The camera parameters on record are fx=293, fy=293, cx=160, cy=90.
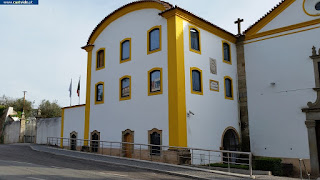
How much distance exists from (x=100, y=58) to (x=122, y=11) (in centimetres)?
388

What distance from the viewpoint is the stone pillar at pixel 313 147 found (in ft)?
54.6

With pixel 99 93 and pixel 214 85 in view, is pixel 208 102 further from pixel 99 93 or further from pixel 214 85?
pixel 99 93

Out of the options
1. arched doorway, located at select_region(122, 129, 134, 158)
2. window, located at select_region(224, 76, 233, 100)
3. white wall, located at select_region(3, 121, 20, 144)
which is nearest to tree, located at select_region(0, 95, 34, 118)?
white wall, located at select_region(3, 121, 20, 144)

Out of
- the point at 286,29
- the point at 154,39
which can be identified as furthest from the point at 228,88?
the point at 154,39

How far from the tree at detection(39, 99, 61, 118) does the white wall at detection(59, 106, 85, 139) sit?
2187 cm

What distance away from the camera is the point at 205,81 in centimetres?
1795

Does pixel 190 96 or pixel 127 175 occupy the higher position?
pixel 190 96

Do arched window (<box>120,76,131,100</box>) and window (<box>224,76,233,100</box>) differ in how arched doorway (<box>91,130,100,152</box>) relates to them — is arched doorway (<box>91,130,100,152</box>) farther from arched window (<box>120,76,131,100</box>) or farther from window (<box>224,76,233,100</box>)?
window (<box>224,76,233,100</box>)

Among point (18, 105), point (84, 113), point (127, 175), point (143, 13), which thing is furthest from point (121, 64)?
point (18, 105)

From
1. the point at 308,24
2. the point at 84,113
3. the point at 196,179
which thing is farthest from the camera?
the point at 84,113

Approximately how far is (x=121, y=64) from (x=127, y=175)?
9641 millimetres

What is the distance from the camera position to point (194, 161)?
52.1 feet

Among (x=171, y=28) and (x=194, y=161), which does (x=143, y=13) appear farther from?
(x=194, y=161)

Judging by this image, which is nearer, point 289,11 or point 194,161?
point 194,161
